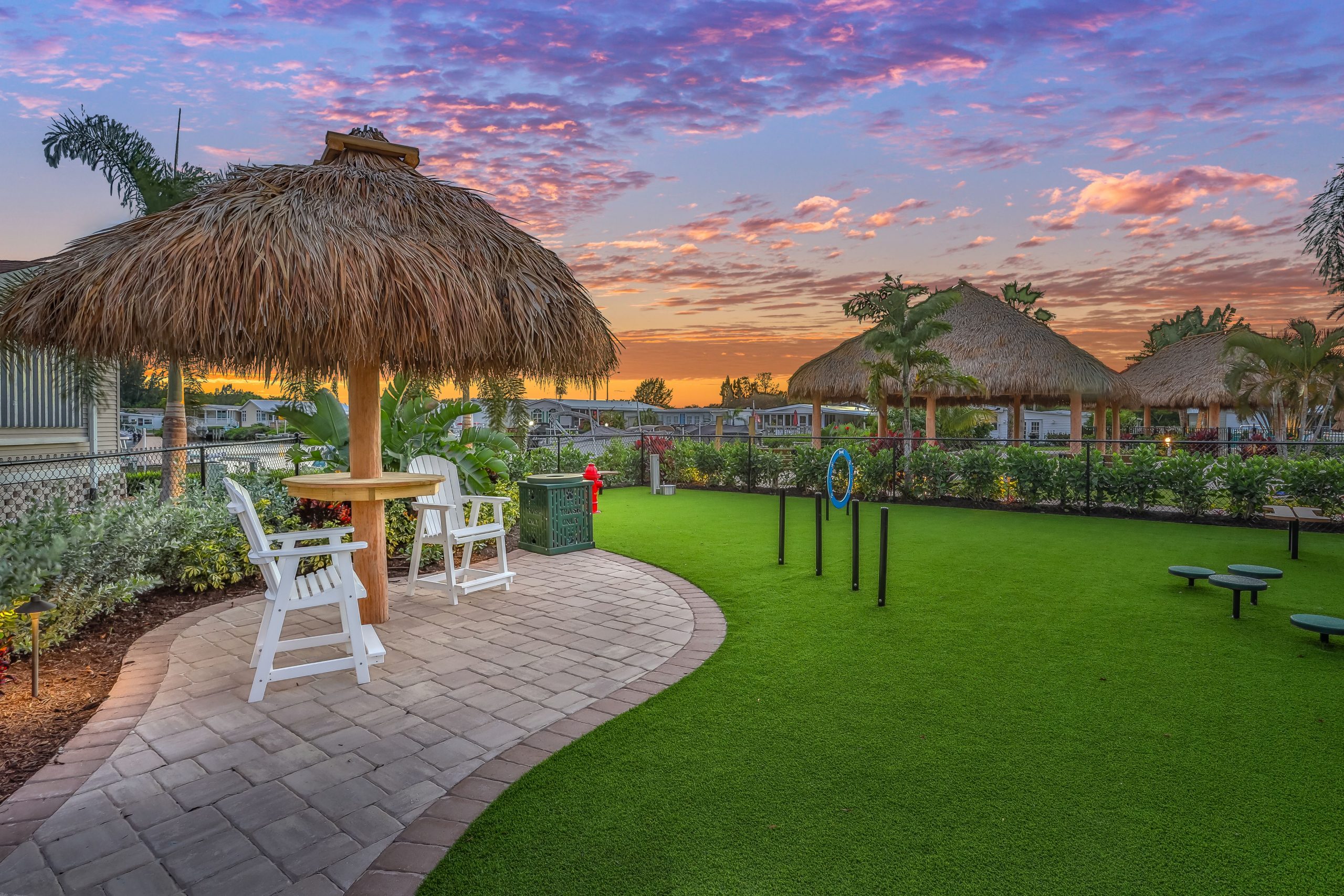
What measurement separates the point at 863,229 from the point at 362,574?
11939 millimetres

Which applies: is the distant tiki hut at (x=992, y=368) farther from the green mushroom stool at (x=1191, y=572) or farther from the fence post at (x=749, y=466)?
the green mushroom stool at (x=1191, y=572)

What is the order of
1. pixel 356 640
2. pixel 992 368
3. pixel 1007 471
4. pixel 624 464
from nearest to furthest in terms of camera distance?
pixel 356 640
pixel 1007 471
pixel 624 464
pixel 992 368

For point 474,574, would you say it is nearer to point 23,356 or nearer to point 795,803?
point 23,356

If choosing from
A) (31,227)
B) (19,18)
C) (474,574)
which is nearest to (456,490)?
(474,574)

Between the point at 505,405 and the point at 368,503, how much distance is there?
1343cm

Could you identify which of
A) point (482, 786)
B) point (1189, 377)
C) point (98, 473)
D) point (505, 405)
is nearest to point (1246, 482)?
point (482, 786)

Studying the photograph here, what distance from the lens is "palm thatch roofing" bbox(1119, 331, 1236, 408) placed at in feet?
72.9

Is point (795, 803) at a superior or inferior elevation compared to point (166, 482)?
inferior

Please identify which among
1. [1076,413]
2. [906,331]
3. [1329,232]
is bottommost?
[1076,413]

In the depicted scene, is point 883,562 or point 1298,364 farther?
point 1298,364

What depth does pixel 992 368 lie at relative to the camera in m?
17.5

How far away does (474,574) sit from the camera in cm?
624

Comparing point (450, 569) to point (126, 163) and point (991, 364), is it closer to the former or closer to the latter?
point (126, 163)

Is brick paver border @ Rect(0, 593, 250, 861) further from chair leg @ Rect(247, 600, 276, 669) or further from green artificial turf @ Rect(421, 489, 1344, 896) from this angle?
green artificial turf @ Rect(421, 489, 1344, 896)
